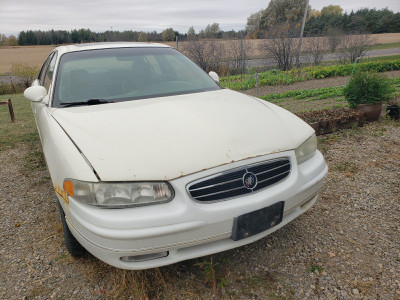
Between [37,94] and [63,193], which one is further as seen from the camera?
[37,94]

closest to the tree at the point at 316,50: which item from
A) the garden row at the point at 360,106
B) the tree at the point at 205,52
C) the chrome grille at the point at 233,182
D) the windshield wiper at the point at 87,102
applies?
the tree at the point at 205,52

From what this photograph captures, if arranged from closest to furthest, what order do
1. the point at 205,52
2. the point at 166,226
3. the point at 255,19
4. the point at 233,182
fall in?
the point at 166,226 < the point at 233,182 < the point at 205,52 < the point at 255,19

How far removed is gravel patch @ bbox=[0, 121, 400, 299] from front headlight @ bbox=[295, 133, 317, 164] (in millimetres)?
701

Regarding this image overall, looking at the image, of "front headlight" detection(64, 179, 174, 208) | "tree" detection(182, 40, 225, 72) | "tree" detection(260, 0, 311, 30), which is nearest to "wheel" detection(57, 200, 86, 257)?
"front headlight" detection(64, 179, 174, 208)

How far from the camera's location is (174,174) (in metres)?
1.63

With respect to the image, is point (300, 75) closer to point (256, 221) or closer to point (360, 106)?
point (360, 106)

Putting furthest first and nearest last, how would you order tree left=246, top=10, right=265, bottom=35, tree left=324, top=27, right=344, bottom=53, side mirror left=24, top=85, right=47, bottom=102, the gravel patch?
tree left=246, top=10, right=265, bottom=35 < tree left=324, top=27, right=344, bottom=53 < side mirror left=24, top=85, right=47, bottom=102 < the gravel patch

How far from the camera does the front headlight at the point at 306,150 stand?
2.08m

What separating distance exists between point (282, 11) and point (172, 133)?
153ft

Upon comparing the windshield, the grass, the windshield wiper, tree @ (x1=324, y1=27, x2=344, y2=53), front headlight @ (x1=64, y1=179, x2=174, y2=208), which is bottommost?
the grass

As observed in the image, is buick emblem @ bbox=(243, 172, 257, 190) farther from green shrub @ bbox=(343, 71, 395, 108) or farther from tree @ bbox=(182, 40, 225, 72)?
tree @ bbox=(182, 40, 225, 72)

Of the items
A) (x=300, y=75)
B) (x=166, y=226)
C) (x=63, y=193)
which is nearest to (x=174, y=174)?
(x=166, y=226)

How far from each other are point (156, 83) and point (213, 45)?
1293 cm

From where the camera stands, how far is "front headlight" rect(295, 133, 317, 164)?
6.81ft
